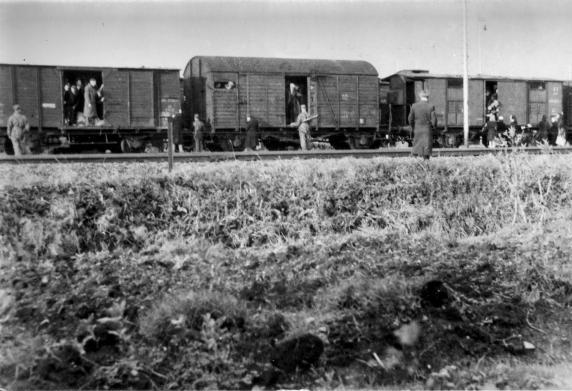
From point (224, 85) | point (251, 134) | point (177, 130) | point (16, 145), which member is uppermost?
point (224, 85)

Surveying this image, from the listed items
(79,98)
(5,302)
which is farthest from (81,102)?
(5,302)

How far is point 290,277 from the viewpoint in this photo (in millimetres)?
5055

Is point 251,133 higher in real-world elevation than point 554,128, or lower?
lower

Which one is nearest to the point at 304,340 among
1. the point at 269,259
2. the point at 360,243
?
the point at 269,259

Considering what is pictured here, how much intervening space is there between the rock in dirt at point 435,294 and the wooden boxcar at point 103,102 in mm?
13705

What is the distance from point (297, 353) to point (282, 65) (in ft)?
57.2

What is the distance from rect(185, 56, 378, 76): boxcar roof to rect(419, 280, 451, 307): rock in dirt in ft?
52.7

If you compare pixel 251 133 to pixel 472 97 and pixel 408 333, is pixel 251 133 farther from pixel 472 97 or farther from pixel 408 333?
pixel 408 333

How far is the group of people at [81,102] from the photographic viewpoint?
58.5 ft

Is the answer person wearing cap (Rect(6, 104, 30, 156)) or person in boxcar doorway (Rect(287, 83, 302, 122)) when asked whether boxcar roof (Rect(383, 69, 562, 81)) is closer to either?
person in boxcar doorway (Rect(287, 83, 302, 122))

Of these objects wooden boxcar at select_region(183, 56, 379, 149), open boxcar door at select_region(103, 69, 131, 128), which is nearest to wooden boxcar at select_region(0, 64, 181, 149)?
open boxcar door at select_region(103, 69, 131, 128)

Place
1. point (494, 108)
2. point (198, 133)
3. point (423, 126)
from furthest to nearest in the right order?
point (494, 108), point (198, 133), point (423, 126)

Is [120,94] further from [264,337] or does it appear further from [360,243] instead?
A: [264,337]

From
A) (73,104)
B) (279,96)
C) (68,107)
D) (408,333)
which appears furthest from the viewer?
(279,96)
